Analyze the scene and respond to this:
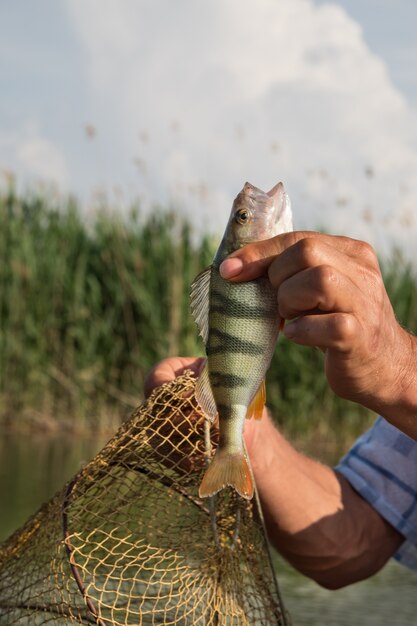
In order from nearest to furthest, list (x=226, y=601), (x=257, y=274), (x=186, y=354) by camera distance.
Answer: (x=257, y=274) → (x=226, y=601) → (x=186, y=354)

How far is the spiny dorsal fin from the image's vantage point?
72.4 inches

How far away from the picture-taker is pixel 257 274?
1.73 meters

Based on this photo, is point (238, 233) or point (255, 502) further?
point (255, 502)

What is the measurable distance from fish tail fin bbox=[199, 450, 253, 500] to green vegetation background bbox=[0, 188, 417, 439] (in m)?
5.92

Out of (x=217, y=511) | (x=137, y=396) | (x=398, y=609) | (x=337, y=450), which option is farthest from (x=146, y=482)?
(x=137, y=396)

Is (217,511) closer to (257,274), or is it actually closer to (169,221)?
(257,274)

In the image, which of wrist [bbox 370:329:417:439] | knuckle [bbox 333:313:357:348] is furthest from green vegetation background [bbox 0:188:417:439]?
knuckle [bbox 333:313:357:348]

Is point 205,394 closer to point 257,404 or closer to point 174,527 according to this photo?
point 257,404

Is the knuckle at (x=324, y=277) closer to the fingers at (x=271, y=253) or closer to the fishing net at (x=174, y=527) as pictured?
the fingers at (x=271, y=253)

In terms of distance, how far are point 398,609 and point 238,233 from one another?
2.49 meters

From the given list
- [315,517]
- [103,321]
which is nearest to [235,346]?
[315,517]

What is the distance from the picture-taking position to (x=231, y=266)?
1.70 m

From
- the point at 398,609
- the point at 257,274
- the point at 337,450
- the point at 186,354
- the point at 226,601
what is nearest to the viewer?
the point at 257,274

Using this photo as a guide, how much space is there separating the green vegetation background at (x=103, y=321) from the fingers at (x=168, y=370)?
5.11 m
